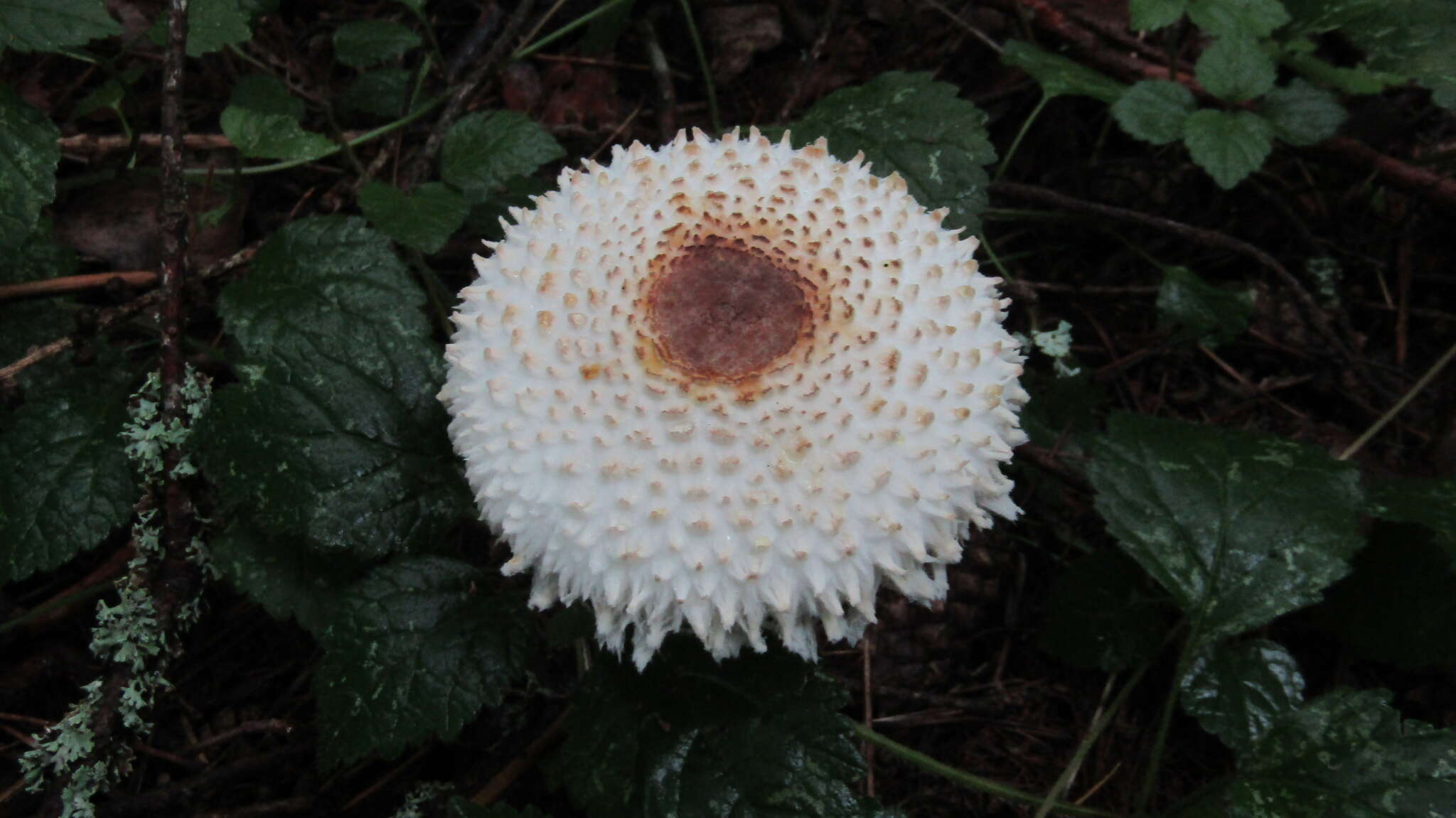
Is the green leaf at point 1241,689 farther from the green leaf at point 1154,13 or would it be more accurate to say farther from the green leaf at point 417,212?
the green leaf at point 417,212

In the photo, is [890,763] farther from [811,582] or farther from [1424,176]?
[1424,176]

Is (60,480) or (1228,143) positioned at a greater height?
(1228,143)

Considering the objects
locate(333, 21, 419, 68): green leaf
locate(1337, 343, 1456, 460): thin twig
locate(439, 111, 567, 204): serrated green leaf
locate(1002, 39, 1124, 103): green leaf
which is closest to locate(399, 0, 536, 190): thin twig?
locate(333, 21, 419, 68): green leaf

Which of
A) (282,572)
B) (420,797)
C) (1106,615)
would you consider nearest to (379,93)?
(282,572)

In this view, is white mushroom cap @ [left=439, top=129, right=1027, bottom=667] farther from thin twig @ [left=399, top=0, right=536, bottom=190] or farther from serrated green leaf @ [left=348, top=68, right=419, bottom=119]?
serrated green leaf @ [left=348, top=68, right=419, bottom=119]

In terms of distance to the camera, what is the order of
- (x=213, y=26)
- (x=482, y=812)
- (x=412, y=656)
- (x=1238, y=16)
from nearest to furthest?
1. (x=482, y=812)
2. (x=412, y=656)
3. (x=213, y=26)
4. (x=1238, y=16)

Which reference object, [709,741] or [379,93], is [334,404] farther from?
[379,93]

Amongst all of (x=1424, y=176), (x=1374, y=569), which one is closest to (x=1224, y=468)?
(x=1374, y=569)
